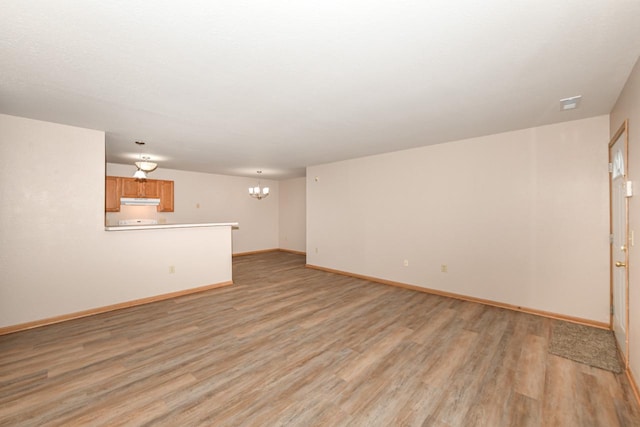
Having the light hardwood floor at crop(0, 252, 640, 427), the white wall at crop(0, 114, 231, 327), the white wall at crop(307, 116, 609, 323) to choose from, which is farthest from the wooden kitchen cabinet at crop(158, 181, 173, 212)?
the white wall at crop(307, 116, 609, 323)

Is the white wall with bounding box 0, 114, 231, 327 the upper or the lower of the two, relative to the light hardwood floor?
upper

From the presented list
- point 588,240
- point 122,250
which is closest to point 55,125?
point 122,250

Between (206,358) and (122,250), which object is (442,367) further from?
(122,250)

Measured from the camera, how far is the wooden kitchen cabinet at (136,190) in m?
6.29

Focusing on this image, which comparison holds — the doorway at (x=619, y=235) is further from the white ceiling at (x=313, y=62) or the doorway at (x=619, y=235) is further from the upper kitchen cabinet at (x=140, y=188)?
the upper kitchen cabinet at (x=140, y=188)

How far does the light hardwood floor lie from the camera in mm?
1849

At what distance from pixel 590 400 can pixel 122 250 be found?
5.40 metres

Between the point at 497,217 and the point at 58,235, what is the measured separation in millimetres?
6056

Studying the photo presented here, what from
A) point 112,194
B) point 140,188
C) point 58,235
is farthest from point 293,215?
point 58,235

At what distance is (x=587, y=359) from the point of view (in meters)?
2.54

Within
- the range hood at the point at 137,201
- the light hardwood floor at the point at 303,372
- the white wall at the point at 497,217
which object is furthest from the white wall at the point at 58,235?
the white wall at the point at 497,217

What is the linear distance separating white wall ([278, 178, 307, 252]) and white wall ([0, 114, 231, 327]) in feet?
16.5

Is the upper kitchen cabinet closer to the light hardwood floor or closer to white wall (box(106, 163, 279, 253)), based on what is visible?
white wall (box(106, 163, 279, 253))

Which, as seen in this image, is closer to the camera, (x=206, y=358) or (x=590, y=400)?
(x=590, y=400)
